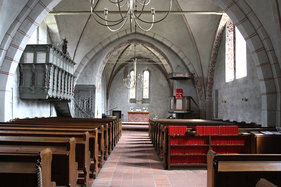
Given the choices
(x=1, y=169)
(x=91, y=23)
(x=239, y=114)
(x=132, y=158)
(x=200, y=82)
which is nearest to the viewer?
(x=1, y=169)

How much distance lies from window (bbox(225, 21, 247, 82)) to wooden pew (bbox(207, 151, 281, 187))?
10.2 m

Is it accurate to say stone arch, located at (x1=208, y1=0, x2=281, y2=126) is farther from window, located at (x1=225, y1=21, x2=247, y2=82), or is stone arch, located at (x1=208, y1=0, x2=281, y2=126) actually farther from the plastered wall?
window, located at (x1=225, y1=21, x2=247, y2=82)

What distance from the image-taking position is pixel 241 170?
7.94 ft

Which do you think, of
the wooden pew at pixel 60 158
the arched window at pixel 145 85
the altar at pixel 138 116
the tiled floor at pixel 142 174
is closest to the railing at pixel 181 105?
the altar at pixel 138 116

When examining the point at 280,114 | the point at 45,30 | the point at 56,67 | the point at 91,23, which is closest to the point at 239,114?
the point at 280,114

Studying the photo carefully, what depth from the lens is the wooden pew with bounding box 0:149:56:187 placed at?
2.31m

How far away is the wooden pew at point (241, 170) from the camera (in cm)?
246

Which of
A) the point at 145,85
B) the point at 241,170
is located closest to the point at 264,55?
the point at 241,170

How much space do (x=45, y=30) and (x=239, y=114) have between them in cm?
1138

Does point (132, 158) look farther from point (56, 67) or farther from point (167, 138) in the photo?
point (56, 67)

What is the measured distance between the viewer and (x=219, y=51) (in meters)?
15.2

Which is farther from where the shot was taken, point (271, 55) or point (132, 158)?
point (271, 55)

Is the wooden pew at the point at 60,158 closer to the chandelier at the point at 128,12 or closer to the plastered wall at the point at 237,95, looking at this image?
the chandelier at the point at 128,12

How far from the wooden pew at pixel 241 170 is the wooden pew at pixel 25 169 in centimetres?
166
